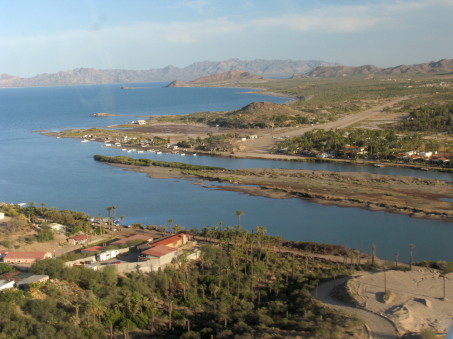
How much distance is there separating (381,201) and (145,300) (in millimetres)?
14288

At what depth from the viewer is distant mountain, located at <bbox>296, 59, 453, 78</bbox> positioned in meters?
151

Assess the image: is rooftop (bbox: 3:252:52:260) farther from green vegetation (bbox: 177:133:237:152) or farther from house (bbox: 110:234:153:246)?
green vegetation (bbox: 177:133:237:152)

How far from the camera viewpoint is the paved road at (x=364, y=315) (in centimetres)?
1052

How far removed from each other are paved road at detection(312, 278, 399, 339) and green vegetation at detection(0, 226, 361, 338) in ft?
1.24

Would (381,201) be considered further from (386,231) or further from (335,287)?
(335,287)

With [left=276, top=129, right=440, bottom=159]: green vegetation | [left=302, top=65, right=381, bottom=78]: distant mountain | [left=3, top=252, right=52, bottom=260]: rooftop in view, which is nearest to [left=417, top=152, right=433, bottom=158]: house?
[left=276, top=129, right=440, bottom=159]: green vegetation

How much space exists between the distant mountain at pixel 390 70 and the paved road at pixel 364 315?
144617 mm

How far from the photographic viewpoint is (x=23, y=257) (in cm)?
1484

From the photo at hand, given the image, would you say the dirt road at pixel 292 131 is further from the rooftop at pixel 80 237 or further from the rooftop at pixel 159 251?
the rooftop at pixel 159 251

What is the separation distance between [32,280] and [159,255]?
3.81m

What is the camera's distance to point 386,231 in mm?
19359

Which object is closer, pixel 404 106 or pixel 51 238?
pixel 51 238

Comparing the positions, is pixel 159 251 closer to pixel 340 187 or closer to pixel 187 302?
pixel 187 302

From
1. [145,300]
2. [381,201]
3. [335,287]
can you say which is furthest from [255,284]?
[381,201]
